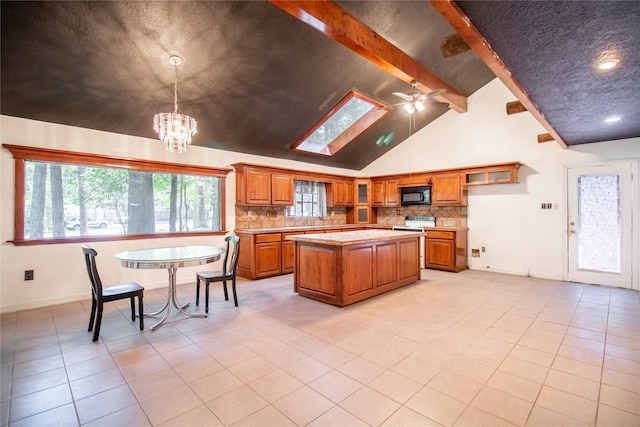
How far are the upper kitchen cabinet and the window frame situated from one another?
1.48 ft

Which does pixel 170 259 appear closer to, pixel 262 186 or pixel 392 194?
pixel 262 186

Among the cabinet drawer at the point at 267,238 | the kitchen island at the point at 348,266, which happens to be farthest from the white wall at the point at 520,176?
the cabinet drawer at the point at 267,238

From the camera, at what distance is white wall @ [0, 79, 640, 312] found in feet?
12.2

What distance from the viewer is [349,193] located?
7.68 metres

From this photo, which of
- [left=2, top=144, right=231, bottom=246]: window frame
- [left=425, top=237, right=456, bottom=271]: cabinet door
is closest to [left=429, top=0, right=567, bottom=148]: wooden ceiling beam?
[left=425, top=237, right=456, bottom=271]: cabinet door

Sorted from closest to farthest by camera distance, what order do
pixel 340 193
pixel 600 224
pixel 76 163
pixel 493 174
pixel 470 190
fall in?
pixel 76 163, pixel 600 224, pixel 493 174, pixel 470 190, pixel 340 193

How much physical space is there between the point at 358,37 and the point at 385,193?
15.2 feet

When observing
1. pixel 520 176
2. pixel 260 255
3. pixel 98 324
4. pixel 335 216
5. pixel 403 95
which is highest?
pixel 403 95

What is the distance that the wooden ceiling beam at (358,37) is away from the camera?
2525 millimetres

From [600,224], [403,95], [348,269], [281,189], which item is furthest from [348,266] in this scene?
[600,224]

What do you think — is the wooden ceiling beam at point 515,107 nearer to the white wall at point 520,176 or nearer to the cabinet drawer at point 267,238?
the white wall at point 520,176

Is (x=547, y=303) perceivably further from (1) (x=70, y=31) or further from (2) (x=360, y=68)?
(1) (x=70, y=31)

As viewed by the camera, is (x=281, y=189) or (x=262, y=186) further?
(x=281, y=189)

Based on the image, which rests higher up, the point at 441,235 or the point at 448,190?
the point at 448,190
